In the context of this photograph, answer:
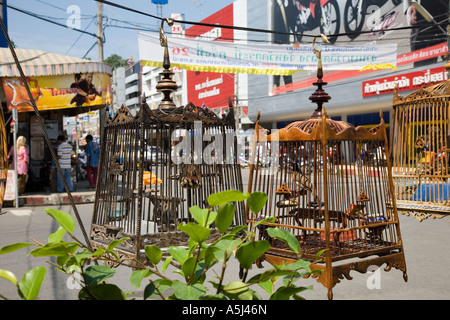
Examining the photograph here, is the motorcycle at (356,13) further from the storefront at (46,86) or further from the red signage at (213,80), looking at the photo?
the storefront at (46,86)

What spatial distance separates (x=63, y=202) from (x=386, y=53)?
30.5 ft

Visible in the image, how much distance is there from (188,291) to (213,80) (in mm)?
42903

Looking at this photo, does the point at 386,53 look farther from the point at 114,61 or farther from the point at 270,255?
the point at 114,61

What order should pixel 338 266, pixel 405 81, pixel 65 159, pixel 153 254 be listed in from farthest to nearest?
pixel 405 81, pixel 65 159, pixel 338 266, pixel 153 254

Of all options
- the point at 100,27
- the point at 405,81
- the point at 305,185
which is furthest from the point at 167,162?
the point at 405,81

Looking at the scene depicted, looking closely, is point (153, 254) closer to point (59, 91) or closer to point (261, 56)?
point (261, 56)

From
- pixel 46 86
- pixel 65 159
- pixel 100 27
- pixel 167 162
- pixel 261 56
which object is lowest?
pixel 167 162

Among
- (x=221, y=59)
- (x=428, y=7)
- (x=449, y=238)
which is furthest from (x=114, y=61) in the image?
(x=449, y=238)

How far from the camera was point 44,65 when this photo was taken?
11.6 meters

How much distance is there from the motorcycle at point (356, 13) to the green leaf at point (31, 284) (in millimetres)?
23624

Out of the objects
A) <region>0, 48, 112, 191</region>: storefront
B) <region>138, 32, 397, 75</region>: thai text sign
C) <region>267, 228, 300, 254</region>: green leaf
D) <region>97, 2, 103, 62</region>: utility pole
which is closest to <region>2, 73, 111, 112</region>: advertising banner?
<region>0, 48, 112, 191</region>: storefront

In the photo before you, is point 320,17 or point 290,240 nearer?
point 290,240

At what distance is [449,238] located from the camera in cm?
737

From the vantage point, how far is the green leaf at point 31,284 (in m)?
1.08
